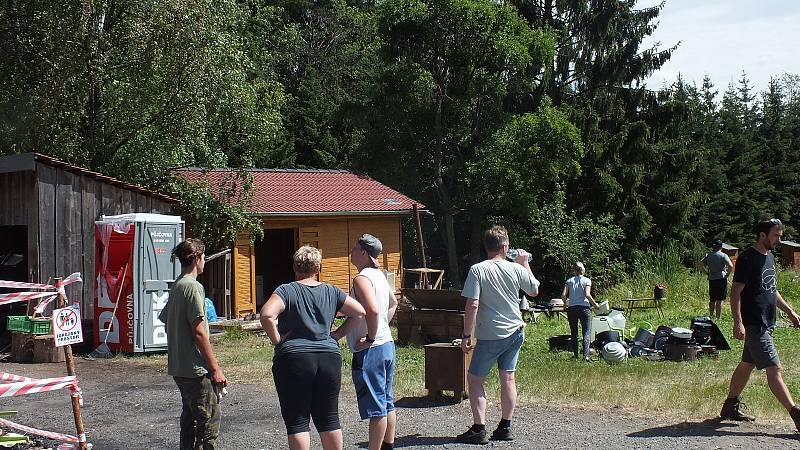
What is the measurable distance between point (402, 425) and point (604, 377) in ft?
12.0

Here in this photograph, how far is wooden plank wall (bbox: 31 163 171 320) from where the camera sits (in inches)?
583

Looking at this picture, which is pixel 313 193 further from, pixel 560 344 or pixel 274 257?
pixel 560 344

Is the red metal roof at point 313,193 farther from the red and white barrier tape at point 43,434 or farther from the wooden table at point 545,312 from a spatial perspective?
the red and white barrier tape at point 43,434

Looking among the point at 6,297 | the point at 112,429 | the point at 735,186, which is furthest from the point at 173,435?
the point at 735,186

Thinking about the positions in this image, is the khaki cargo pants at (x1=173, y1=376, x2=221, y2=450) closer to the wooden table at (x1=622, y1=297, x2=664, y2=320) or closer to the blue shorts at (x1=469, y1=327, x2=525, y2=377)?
the blue shorts at (x1=469, y1=327, x2=525, y2=377)

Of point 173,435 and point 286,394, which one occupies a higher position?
point 286,394

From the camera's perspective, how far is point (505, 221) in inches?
1265

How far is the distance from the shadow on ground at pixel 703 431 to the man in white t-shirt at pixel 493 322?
4.54 feet

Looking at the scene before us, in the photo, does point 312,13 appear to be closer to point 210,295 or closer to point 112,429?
point 210,295

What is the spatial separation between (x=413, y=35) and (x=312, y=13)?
1530 cm

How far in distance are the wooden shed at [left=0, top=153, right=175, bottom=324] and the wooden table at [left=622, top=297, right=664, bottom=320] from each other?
10946mm

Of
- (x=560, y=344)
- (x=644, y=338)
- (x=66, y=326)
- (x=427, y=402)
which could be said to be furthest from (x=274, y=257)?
(x=66, y=326)

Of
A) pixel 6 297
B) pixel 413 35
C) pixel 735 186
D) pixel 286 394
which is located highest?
pixel 413 35

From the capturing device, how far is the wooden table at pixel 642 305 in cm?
1973
